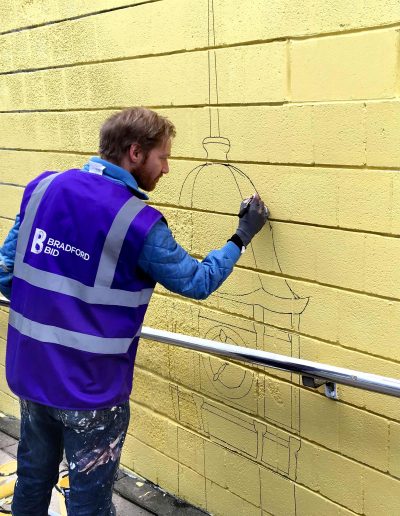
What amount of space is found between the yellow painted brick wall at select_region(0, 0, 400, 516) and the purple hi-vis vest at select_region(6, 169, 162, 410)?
2.20ft

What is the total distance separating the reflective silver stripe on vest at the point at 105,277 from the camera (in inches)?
86.4

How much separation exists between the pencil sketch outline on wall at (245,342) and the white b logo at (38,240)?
0.92 m

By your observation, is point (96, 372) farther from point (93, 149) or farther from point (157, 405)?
point (93, 149)

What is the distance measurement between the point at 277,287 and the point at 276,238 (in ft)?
0.69

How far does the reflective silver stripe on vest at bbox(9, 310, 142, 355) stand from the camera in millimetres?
2250

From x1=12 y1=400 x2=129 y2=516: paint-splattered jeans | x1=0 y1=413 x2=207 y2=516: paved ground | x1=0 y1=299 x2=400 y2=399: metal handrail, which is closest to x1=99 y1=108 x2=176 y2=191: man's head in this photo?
x1=0 y1=299 x2=400 y2=399: metal handrail

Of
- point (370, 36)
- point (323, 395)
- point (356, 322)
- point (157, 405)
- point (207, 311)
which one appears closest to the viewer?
point (370, 36)

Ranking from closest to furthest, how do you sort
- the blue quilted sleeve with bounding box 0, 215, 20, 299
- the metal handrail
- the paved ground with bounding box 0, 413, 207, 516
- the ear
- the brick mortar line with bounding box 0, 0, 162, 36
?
the metal handrail < the ear < the blue quilted sleeve with bounding box 0, 215, 20, 299 < the brick mortar line with bounding box 0, 0, 162, 36 < the paved ground with bounding box 0, 413, 207, 516

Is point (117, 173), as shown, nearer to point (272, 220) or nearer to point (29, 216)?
point (29, 216)

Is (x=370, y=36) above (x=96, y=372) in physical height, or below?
above

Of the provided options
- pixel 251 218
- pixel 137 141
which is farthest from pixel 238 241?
pixel 137 141

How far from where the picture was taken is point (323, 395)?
2.64m

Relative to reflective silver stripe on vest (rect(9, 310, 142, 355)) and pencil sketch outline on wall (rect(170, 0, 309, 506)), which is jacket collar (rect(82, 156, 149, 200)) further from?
pencil sketch outline on wall (rect(170, 0, 309, 506))

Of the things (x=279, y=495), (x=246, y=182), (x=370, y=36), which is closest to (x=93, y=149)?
(x=246, y=182)
